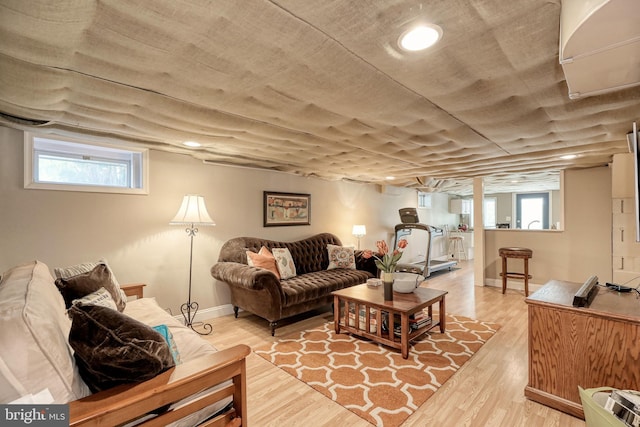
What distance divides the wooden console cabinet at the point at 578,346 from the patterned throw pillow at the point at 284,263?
2.69 metres

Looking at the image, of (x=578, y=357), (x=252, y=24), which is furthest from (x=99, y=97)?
(x=578, y=357)

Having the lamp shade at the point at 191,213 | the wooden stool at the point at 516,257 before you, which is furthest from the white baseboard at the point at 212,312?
the wooden stool at the point at 516,257

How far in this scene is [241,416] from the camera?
1356 mm

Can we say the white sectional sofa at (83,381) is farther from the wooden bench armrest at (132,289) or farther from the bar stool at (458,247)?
the bar stool at (458,247)

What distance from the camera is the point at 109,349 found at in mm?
1078

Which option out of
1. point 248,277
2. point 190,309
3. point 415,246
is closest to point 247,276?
point 248,277

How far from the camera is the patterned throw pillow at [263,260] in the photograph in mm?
3547

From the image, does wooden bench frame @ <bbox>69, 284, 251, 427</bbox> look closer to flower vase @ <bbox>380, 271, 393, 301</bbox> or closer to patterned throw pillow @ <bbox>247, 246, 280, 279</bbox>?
flower vase @ <bbox>380, 271, 393, 301</bbox>

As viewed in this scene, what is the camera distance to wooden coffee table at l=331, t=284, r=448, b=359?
8.80 feet

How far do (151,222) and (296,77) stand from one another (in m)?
2.56

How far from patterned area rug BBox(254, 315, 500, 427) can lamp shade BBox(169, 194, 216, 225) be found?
1.52 m

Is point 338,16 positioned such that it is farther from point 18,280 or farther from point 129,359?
point 18,280

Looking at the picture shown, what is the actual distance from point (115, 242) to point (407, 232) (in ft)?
18.0

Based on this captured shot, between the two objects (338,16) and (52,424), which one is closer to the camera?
(52,424)
